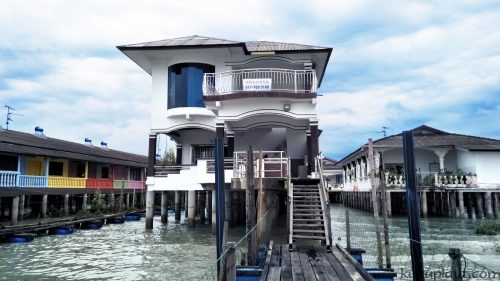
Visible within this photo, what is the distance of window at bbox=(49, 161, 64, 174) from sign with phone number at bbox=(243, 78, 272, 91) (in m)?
19.6

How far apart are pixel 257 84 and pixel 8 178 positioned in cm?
1623

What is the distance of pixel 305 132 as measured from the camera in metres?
23.6

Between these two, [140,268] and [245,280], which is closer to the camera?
[245,280]

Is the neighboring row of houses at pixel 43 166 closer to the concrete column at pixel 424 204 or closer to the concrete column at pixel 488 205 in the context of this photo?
the concrete column at pixel 424 204

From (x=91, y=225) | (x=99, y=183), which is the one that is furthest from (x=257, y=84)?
(x=99, y=183)

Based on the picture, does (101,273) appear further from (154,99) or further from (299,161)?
(299,161)

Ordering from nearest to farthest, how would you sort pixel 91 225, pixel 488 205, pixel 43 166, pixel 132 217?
1. pixel 91 225
2. pixel 488 205
3. pixel 43 166
4. pixel 132 217

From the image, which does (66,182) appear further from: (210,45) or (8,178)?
(210,45)

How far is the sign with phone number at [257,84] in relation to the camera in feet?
63.7

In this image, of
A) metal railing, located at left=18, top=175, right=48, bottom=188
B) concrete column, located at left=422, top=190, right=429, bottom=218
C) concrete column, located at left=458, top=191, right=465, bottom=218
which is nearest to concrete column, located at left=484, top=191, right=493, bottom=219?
concrete column, located at left=458, top=191, right=465, bottom=218

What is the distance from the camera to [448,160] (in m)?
32.0

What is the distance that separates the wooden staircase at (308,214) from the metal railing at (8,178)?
18044 millimetres

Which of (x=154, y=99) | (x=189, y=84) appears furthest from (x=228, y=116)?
(x=154, y=99)

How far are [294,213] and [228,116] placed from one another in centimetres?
887
